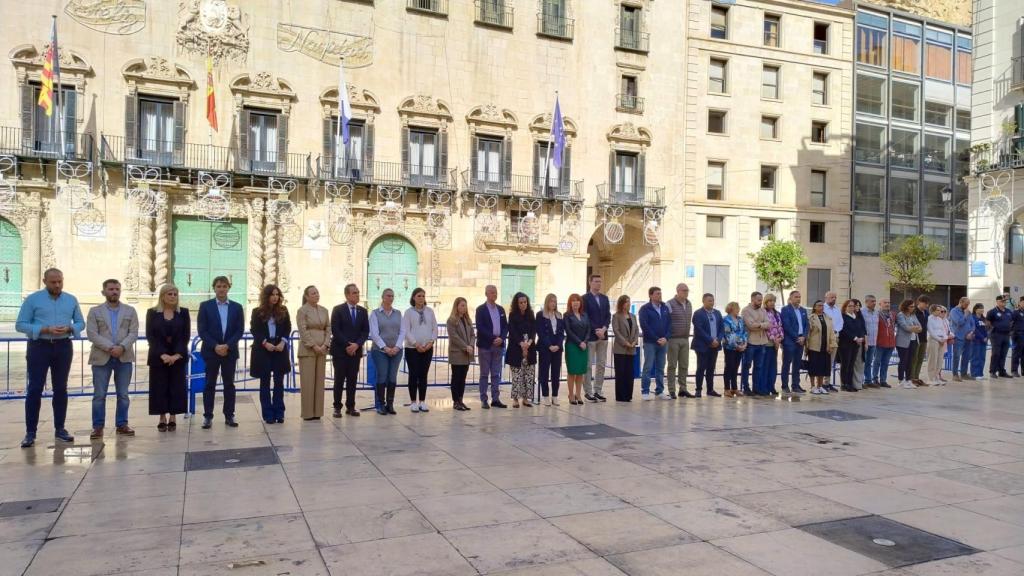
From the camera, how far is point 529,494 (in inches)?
239

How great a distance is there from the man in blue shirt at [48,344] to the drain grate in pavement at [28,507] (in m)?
2.41

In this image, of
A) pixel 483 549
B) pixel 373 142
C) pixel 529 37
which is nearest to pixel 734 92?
pixel 529 37

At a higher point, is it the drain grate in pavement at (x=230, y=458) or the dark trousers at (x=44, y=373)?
the dark trousers at (x=44, y=373)

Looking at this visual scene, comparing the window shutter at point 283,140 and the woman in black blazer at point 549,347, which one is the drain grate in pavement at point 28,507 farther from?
the window shutter at point 283,140

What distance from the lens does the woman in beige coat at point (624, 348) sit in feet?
37.6

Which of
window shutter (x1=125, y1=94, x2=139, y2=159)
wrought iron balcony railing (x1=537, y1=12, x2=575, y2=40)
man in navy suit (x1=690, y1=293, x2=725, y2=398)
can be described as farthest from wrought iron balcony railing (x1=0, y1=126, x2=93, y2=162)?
man in navy suit (x1=690, y1=293, x2=725, y2=398)

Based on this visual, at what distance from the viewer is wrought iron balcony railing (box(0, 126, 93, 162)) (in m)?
23.2

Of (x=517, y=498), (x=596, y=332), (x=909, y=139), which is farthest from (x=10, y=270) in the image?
(x=909, y=139)

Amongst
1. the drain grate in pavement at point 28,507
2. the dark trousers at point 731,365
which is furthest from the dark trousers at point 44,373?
the dark trousers at point 731,365

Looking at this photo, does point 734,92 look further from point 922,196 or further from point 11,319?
point 11,319

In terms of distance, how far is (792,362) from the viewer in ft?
41.8

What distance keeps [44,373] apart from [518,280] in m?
23.3

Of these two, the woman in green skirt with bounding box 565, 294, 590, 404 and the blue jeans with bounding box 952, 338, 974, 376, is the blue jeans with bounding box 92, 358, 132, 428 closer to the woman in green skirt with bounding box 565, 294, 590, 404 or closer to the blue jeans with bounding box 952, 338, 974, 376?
the woman in green skirt with bounding box 565, 294, 590, 404

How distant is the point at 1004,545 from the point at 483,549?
363 centimetres
